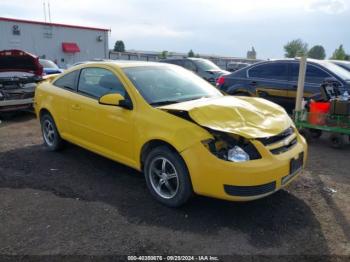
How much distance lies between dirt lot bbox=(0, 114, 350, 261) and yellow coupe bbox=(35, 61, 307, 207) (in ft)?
1.07

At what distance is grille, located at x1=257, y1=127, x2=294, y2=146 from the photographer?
3.55m

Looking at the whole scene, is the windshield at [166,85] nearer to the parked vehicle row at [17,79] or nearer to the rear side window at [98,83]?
the rear side window at [98,83]

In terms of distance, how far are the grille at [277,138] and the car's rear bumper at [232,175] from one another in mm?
114

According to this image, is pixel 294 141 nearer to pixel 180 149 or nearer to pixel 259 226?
pixel 259 226

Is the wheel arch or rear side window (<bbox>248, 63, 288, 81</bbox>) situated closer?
the wheel arch

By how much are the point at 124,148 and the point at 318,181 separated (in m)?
2.64

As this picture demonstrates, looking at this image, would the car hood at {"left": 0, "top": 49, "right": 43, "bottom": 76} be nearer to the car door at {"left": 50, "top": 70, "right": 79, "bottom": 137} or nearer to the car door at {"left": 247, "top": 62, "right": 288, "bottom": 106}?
the car door at {"left": 50, "top": 70, "right": 79, "bottom": 137}

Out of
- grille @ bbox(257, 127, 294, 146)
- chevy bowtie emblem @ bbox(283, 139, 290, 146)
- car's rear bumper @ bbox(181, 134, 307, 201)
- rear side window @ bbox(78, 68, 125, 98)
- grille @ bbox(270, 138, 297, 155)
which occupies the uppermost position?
rear side window @ bbox(78, 68, 125, 98)

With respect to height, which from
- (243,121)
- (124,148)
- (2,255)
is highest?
(243,121)

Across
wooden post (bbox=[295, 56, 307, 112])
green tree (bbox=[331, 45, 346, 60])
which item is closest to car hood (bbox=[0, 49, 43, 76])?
wooden post (bbox=[295, 56, 307, 112])

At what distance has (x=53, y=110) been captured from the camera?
5676 millimetres

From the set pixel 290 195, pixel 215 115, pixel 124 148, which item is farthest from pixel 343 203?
pixel 124 148

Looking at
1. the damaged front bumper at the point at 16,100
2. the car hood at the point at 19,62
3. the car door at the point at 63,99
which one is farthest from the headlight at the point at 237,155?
the car hood at the point at 19,62

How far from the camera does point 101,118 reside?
4578 mm
